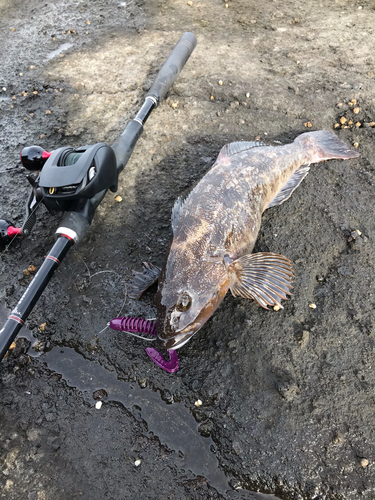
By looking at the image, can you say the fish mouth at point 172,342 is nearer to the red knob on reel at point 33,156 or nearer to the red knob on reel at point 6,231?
the red knob on reel at point 6,231

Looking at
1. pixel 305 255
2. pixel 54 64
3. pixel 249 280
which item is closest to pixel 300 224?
pixel 305 255

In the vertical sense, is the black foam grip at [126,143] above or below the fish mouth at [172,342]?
above

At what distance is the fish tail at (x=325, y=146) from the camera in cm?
418

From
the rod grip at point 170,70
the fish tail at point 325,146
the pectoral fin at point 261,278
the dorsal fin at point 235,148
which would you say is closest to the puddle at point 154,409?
the pectoral fin at point 261,278

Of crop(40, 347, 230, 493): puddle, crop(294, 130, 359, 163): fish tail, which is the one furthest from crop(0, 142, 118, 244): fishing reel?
crop(294, 130, 359, 163): fish tail

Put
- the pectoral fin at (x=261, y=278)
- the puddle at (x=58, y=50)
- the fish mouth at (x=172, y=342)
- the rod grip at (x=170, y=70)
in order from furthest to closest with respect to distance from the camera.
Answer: the puddle at (x=58, y=50), the rod grip at (x=170, y=70), the pectoral fin at (x=261, y=278), the fish mouth at (x=172, y=342)

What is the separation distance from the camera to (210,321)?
3.23 metres

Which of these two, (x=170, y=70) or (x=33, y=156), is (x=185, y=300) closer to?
(x=33, y=156)

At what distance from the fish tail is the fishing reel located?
226 centimetres

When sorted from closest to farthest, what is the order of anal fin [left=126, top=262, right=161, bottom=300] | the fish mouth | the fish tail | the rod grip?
the fish mouth
anal fin [left=126, top=262, right=161, bottom=300]
the fish tail
the rod grip

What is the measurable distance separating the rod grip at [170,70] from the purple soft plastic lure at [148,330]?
116 inches

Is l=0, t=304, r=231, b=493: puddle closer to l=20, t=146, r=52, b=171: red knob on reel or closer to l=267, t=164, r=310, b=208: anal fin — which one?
l=20, t=146, r=52, b=171: red knob on reel

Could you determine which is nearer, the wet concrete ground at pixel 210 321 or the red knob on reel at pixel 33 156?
the wet concrete ground at pixel 210 321

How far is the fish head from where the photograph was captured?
2.83 m
